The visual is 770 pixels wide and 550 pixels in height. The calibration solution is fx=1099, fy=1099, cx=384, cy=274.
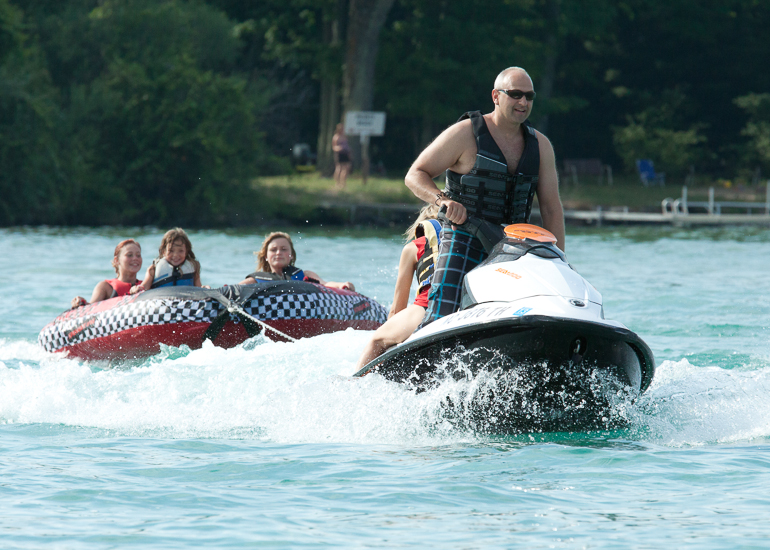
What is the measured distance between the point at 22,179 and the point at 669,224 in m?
14.8

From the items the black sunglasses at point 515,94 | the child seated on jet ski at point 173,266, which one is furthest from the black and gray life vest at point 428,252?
the child seated on jet ski at point 173,266

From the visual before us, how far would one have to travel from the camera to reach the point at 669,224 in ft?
85.3

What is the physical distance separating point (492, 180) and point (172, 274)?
4321mm

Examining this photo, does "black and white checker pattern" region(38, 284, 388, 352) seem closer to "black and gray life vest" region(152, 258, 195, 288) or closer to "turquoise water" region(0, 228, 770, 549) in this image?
"turquoise water" region(0, 228, 770, 549)

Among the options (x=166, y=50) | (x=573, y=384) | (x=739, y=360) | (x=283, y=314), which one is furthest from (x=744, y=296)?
(x=166, y=50)

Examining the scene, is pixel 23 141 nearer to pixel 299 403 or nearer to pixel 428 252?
pixel 299 403

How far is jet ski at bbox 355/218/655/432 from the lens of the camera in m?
5.01

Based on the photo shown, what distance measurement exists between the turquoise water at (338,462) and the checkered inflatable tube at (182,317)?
0.58 feet

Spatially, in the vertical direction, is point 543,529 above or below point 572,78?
below

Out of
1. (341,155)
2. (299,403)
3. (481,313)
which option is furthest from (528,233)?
(341,155)

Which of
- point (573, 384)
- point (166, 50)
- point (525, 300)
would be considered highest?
point (166, 50)

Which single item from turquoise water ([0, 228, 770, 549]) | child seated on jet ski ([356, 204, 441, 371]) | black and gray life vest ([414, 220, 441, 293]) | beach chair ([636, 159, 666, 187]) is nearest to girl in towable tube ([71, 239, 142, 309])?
turquoise water ([0, 228, 770, 549])

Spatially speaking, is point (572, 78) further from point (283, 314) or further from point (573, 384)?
point (573, 384)

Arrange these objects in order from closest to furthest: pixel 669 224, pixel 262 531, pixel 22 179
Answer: pixel 262 531
pixel 22 179
pixel 669 224
